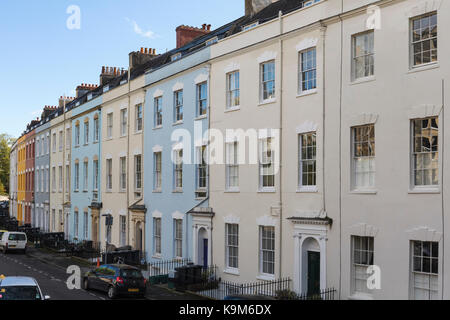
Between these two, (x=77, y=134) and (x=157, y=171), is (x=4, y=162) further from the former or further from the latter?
(x=157, y=171)

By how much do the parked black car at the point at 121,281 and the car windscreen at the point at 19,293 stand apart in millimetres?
5702

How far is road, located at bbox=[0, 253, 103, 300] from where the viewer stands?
22608 millimetres

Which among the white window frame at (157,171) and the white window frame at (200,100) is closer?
the white window frame at (200,100)

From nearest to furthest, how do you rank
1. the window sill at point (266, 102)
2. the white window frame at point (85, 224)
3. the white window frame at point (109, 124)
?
the window sill at point (266, 102) < the white window frame at point (109, 124) < the white window frame at point (85, 224)

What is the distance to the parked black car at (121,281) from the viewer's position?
21.9 m

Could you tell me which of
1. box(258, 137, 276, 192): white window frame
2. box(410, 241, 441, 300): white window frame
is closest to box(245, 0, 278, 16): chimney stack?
box(258, 137, 276, 192): white window frame

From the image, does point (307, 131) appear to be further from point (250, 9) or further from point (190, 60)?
point (250, 9)

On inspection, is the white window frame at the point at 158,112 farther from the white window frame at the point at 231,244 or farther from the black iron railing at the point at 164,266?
the white window frame at the point at 231,244

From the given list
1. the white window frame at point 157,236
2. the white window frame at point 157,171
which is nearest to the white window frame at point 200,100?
the white window frame at point 157,171

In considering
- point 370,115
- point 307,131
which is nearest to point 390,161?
point 370,115

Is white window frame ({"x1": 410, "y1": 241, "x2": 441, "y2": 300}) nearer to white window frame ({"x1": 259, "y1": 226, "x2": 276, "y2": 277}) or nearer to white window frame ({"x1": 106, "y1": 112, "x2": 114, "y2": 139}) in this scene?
white window frame ({"x1": 259, "y1": 226, "x2": 276, "y2": 277})

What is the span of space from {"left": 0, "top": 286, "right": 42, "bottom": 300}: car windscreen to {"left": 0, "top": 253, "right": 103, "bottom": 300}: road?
4.95 m

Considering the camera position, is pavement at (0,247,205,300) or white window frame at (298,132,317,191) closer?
white window frame at (298,132,317,191)

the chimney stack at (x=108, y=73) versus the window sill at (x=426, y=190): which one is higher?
the chimney stack at (x=108, y=73)
